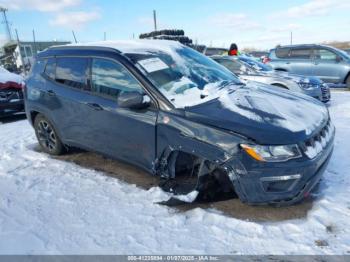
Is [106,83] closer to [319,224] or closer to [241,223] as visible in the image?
[241,223]

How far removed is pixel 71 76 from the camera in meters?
4.23

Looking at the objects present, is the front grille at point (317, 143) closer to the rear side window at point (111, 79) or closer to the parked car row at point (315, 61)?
the rear side window at point (111, 79)

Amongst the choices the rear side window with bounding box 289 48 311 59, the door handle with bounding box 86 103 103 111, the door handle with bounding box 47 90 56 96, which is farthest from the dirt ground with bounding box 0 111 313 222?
the rear side window with bounding box 289 48 311 59

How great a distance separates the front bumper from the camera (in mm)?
2738

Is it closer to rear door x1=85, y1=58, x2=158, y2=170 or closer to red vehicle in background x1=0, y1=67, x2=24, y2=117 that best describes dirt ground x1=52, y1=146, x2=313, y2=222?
rear door x1=85, y1=58, x2=158, y2=170

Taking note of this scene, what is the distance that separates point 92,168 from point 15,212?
1.24 m

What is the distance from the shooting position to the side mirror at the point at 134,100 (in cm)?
325

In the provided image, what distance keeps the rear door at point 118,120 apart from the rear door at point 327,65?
9511 millimetres

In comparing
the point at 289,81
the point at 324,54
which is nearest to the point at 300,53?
the point at 324,54

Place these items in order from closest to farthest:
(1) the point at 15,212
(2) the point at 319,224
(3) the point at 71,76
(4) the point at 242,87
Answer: (2) the point at 319,224 → (1) the point at 15,212 → (4) the point at 242,87 → (3) the point at 71,76

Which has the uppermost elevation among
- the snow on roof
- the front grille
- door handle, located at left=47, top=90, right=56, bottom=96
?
the snow on roof

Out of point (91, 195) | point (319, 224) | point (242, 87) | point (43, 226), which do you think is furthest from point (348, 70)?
point (43, 226)

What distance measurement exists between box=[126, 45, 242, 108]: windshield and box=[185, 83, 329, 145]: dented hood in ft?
0.66

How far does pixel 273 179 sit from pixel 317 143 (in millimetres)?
633
